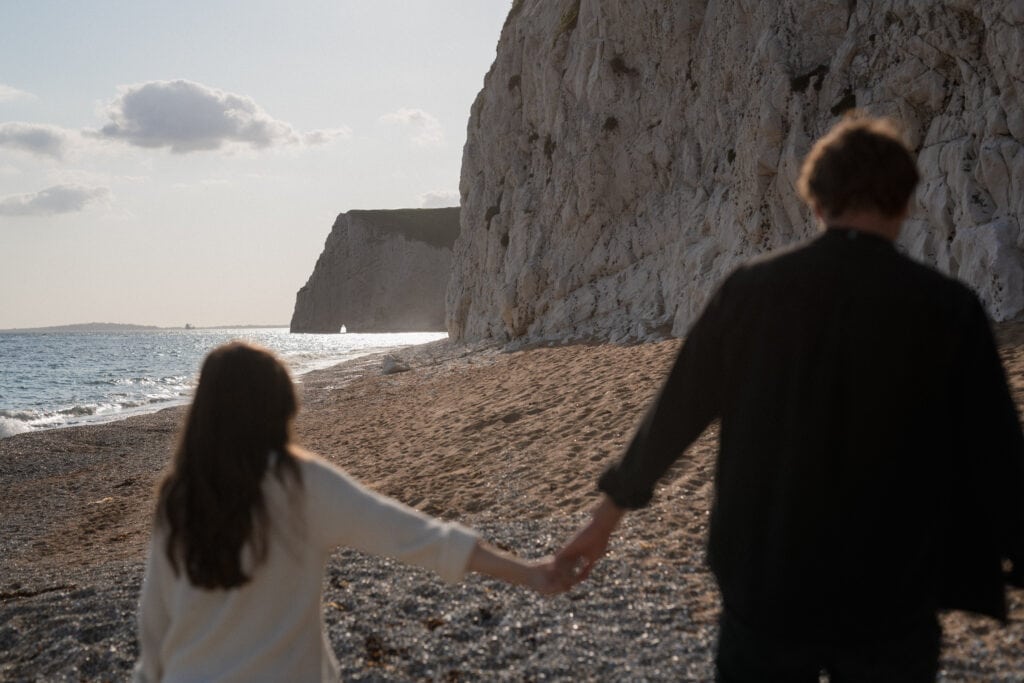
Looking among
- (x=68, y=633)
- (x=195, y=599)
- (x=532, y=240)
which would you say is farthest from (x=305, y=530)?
(x=532, y=240)

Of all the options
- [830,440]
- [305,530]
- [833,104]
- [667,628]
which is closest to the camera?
[830,440]

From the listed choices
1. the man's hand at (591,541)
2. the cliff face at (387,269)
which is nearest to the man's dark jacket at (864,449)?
the man's hand at (591,541)

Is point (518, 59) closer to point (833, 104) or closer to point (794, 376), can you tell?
point (833, 104)

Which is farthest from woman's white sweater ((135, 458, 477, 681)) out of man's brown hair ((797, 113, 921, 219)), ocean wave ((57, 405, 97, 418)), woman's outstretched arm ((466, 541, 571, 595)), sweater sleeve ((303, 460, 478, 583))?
ocean wave ((57, 405, 97, 418))

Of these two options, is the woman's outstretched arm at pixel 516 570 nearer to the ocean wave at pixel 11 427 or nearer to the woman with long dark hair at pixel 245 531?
the woman with long dark hair at pixel 245 531

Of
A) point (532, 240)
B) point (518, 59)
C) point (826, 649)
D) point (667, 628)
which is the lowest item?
point (667, 628)

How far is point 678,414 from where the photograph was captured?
222cm

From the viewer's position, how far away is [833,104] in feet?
52.3

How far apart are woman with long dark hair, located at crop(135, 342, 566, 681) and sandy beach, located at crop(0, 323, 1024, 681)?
89.3 inches

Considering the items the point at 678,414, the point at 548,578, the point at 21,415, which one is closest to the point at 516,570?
the point at 548,578

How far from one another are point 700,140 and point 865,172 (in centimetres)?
2057

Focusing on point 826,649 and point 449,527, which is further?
point 449,527

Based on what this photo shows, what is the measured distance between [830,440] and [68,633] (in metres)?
5.13

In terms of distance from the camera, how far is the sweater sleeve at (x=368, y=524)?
6.64 ft
